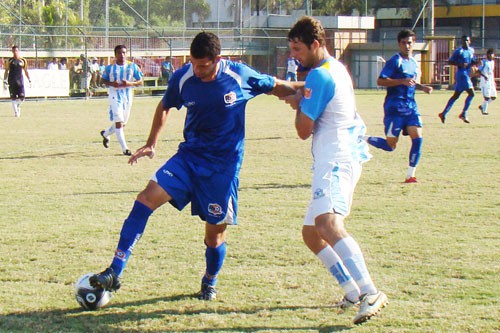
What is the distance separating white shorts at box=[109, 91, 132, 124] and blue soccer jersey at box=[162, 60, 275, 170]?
999 cm

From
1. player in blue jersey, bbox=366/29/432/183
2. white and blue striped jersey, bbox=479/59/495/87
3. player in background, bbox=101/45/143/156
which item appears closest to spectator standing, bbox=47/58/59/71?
white and blue striped jersey, bbox=479/59/495/87

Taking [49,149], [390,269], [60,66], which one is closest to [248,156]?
[49,149]

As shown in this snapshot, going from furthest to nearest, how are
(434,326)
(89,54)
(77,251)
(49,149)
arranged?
(89,54)
(49,149)
(77,251)
(434,326)

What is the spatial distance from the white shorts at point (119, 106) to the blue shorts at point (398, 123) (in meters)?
5.97

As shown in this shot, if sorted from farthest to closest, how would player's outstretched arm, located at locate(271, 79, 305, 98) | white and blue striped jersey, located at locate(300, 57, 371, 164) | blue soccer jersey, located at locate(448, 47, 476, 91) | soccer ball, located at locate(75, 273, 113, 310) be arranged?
1. blue soccer jersey, located at locate(448, 47, 476, 91)
2. player's outstretched arm, located at locate(271, 79, 305, 98)
3. soccer ball, located at locate(75, 273, 113, 310)
4. white and blue striped jersey, located at locate(300, 57, 371, 164)

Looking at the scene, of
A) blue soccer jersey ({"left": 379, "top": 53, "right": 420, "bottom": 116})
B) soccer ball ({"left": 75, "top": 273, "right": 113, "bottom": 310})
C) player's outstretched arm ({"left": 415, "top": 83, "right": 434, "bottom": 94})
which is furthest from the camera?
player's outstretched arm ({"left": 415, "top": 83, "right": 434, "bottom": 94})

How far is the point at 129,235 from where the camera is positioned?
583 cm

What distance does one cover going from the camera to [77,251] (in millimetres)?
7809

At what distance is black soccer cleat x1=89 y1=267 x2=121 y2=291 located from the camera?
5.68m

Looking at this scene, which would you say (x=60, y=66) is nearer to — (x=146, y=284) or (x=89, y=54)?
(x=89, y=54)

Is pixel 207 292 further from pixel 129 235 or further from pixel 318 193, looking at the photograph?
pixel 318 193

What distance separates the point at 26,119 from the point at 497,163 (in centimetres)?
1487

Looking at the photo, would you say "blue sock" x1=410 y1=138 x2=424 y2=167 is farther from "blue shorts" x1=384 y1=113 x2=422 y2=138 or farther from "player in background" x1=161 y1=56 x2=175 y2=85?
"player in background" x1=161 y1=56 x2=175 y2=85

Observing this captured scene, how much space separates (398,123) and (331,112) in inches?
261
